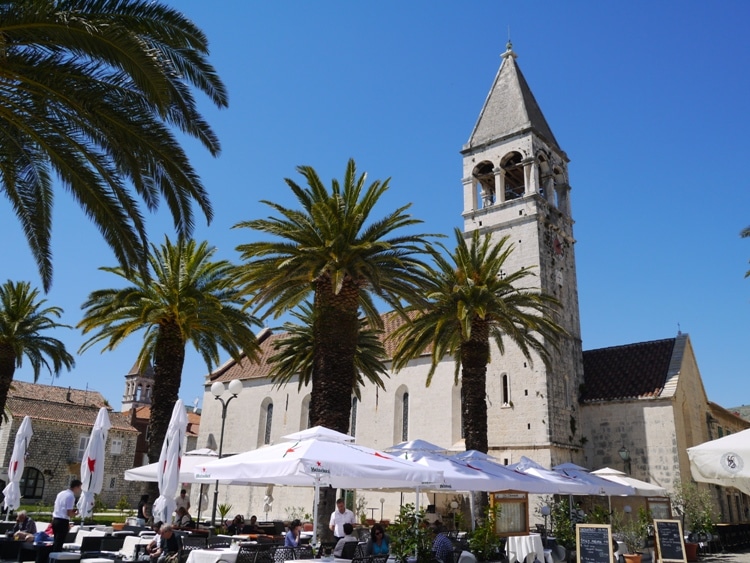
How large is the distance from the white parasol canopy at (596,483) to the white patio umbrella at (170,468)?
1437cm

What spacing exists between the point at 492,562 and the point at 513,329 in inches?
400

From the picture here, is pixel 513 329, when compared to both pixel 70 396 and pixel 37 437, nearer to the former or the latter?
pixel 37 437

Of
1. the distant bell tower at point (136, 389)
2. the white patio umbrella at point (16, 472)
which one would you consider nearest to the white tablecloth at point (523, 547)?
the white patio umbrella at point (16, 472)

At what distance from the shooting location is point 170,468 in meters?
14.1

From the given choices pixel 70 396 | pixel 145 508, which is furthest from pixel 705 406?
pixel 70 396

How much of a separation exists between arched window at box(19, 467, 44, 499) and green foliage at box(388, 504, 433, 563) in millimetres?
45570

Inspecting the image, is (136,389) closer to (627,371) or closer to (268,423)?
(268,423)

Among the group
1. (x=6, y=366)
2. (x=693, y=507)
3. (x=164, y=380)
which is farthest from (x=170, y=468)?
(x=693, y=507)

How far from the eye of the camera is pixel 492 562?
1495 centimetres

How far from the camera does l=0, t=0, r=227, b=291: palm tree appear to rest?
945 cm

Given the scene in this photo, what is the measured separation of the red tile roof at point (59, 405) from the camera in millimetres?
49875

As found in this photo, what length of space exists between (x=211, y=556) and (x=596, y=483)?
16.1 meters

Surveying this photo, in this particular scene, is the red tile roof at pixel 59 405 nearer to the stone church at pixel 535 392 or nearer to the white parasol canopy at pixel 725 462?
the stone church at pixel 535 392

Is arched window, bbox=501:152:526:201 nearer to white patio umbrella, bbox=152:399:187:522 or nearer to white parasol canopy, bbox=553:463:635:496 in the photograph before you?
white parasol canopy, bbox=553:463:635:496
